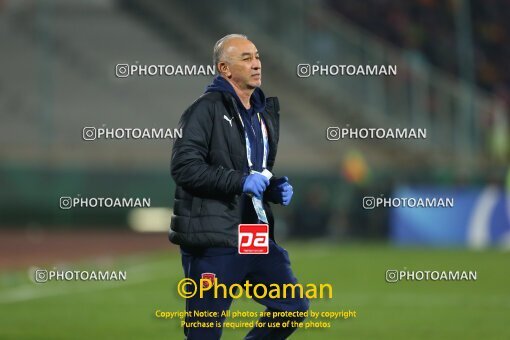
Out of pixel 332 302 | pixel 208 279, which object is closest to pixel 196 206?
pixel 208 279

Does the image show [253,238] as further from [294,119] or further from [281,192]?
[294,119]

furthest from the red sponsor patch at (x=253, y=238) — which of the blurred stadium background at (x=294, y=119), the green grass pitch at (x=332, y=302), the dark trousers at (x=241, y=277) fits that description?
the blurred stadium background at (x=294, y=119)

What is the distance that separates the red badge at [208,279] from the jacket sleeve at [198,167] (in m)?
0.43

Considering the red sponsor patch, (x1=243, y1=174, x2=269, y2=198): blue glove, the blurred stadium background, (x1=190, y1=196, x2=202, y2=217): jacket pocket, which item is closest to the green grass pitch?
the blurred stadium background

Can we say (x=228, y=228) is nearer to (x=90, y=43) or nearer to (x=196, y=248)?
(x=196, y=248)

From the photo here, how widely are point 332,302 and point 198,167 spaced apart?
6.63m

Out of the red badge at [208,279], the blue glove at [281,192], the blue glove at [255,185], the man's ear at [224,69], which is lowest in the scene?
the red badge at [208,279]

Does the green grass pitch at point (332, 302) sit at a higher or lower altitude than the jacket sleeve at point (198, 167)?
higher

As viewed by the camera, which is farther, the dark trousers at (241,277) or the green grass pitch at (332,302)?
the green grass pitch at (332,302)

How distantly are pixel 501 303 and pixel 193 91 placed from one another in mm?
13670

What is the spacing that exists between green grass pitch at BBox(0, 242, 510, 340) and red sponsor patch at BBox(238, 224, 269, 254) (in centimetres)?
326

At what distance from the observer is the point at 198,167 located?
644cm

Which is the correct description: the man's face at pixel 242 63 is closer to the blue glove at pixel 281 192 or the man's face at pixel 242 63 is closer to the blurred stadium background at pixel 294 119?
the blue glove at pixel 281 192

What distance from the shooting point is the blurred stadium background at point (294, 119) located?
21.9m
